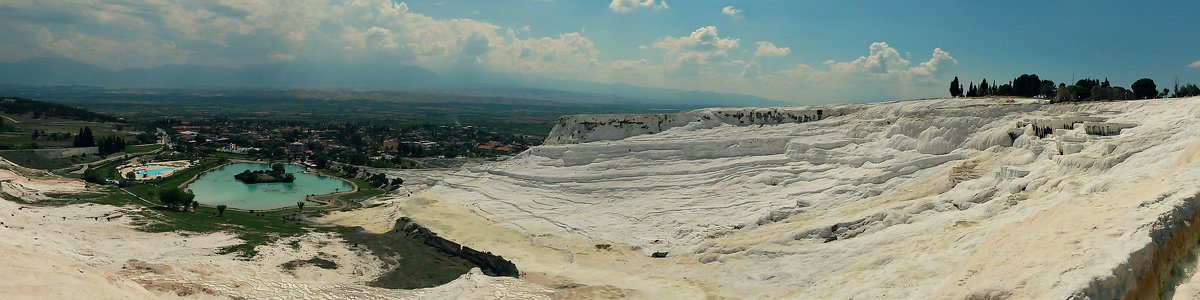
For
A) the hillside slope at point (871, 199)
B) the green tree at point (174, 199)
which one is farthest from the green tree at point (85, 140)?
the hillside slope at point (871, 199)

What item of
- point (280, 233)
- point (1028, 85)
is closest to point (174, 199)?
point (280, 233)

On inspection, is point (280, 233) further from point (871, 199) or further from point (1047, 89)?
point (1047, 89)

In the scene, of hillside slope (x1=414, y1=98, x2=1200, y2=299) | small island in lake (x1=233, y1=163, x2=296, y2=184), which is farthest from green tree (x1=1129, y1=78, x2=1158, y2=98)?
small island in lake (x1=233, y1=163, x2=296, y2=184)

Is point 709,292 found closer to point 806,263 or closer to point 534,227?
point 806,263

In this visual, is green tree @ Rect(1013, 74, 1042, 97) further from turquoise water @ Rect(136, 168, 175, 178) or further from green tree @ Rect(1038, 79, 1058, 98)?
turquoise water @ Rect(136, 168, 175, 178)

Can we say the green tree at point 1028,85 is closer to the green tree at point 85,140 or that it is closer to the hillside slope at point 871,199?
the hillside slope at point 871,199

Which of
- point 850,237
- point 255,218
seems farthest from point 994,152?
point 255,218
